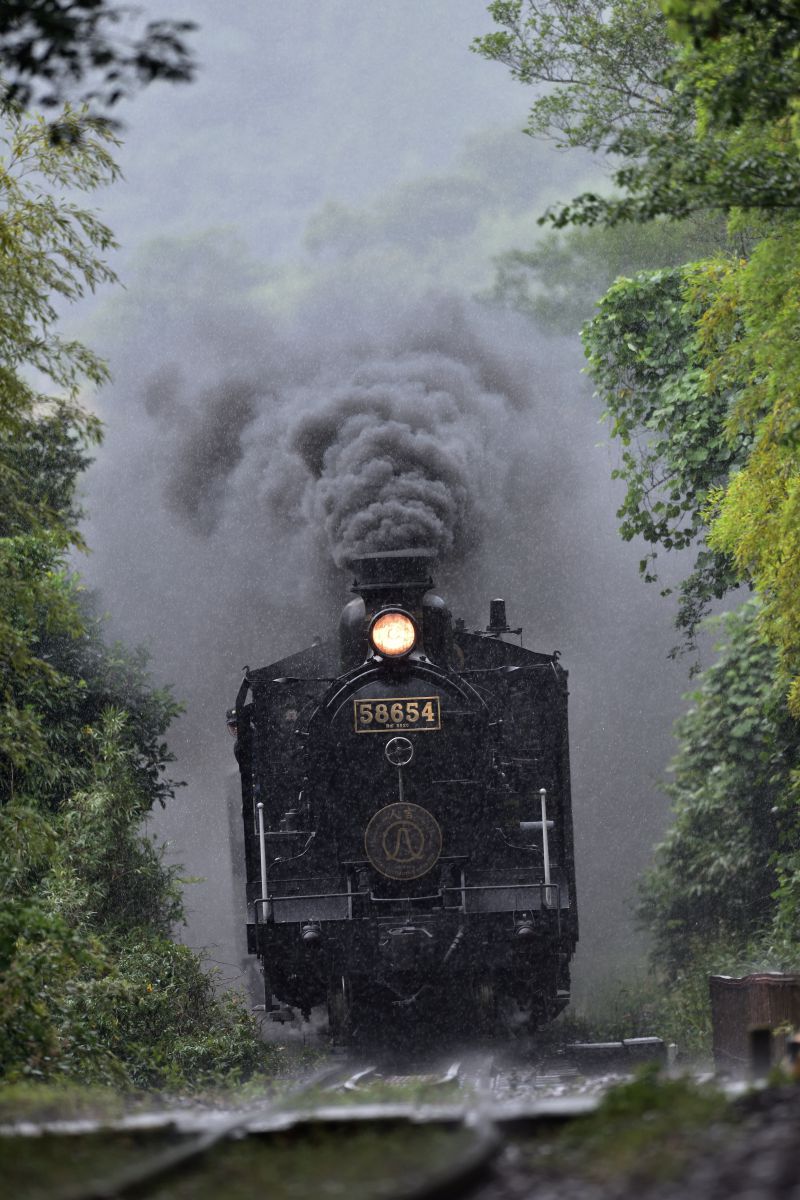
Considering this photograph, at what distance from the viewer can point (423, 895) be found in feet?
36.3

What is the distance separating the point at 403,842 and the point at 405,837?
41 millimetres

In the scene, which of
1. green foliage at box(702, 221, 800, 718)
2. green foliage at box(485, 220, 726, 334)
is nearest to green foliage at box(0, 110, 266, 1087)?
green foliage at box(702, 221, 800, 718)

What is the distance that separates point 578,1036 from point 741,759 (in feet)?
14.1

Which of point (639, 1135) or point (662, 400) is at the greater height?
point (662, 400)

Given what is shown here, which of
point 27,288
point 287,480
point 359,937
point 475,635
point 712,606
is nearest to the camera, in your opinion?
point 27,288

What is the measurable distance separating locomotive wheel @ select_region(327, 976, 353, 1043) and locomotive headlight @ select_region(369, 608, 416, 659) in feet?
8.32

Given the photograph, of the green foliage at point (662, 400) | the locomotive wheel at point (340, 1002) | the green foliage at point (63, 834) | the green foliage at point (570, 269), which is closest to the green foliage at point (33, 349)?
the green foliage at point (63, 834)

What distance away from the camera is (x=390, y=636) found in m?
10.9

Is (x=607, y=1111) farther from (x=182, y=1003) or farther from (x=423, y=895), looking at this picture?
(x=182, y=1003)

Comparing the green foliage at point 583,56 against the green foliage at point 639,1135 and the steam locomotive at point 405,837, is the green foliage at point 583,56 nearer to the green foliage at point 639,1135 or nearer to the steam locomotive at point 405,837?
the steam locomotive at point 405,837

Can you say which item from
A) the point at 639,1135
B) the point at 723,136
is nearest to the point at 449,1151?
the point at 639,1135

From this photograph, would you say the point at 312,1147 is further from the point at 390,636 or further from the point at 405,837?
the point at 390,636

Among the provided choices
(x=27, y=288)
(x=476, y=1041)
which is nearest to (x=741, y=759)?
(x=476, y=1041)

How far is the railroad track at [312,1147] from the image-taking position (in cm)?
407
